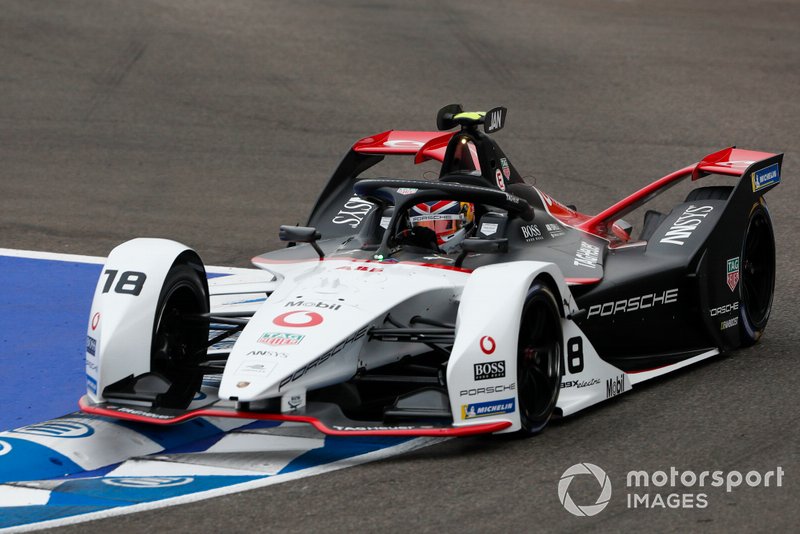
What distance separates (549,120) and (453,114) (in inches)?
251

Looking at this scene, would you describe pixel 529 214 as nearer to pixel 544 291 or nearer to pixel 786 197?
pixel 544 291

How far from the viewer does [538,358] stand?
7082mm

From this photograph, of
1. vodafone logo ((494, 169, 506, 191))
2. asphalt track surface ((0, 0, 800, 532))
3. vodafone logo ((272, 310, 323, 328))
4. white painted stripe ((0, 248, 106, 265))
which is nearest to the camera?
asphalt track surface ((0, 0, 800, 532))

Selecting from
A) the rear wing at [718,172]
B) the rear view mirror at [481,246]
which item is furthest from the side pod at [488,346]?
the rear wing at [718,172]

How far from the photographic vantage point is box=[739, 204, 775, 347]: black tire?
343 inches

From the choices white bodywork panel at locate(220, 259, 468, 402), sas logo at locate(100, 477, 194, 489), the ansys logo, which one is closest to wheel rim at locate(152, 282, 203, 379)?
white bodywork panel at locate(220, 259, 468, 402)

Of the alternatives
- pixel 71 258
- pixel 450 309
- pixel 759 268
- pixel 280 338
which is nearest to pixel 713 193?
pixel 759 268

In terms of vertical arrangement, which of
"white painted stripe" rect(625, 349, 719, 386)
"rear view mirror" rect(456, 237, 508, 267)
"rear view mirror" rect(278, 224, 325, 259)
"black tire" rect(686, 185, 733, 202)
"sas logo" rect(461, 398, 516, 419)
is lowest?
"white painted stripe" rect(625, 349, 719, 386)

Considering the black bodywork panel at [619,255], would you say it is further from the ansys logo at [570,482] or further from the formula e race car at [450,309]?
the ansys logo at [570,482]

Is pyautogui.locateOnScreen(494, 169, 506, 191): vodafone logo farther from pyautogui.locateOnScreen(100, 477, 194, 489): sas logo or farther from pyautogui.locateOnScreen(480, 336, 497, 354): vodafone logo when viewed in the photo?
pyautogui.locateOnScreen(100, 477, 194, 489): sas logo

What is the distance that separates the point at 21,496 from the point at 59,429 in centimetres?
87

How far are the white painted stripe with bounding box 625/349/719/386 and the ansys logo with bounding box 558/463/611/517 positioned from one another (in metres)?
1.37

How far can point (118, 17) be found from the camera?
18250 mm

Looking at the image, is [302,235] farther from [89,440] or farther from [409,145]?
[409,145]
